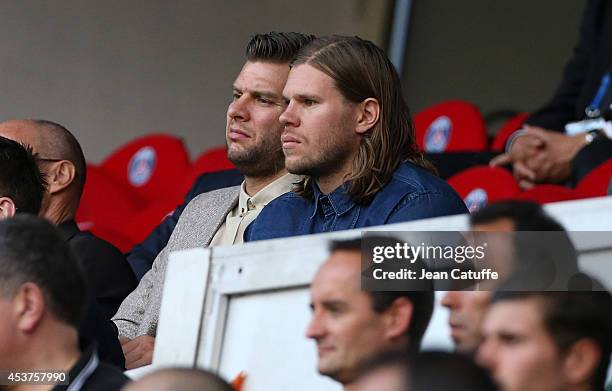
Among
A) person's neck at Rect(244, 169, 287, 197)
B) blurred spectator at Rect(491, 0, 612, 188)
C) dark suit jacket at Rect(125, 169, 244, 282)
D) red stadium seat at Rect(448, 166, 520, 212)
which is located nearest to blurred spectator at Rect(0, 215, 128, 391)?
person's neck at Rect(244, 169, 287, 197)

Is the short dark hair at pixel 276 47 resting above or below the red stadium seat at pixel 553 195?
above

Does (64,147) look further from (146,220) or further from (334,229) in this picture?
(146,220)

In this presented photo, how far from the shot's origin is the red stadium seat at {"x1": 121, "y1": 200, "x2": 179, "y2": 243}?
4824mm

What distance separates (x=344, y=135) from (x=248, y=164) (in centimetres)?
60

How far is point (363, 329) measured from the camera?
183cm

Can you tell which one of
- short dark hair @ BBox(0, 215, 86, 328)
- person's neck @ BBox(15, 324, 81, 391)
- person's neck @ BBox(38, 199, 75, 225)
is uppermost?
short dark hair @ BBox(0, 215, 86, 328)

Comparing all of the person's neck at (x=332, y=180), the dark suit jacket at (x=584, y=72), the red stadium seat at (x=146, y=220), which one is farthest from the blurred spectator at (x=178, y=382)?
the red stadium seat at (x=146, y=220)

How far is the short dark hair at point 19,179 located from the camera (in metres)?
2.92

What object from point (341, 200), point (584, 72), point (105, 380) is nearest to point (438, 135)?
point (584, 72)

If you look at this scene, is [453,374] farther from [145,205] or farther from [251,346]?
[145,205]

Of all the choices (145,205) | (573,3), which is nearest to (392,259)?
(145,205)

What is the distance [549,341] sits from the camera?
1.63 m

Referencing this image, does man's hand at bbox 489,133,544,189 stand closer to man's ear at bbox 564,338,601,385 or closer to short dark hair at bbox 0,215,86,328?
short dark hair at bbox 0,215,86,328

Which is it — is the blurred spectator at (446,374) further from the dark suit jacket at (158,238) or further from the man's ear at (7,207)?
the dark suit jacket at (158,238)
